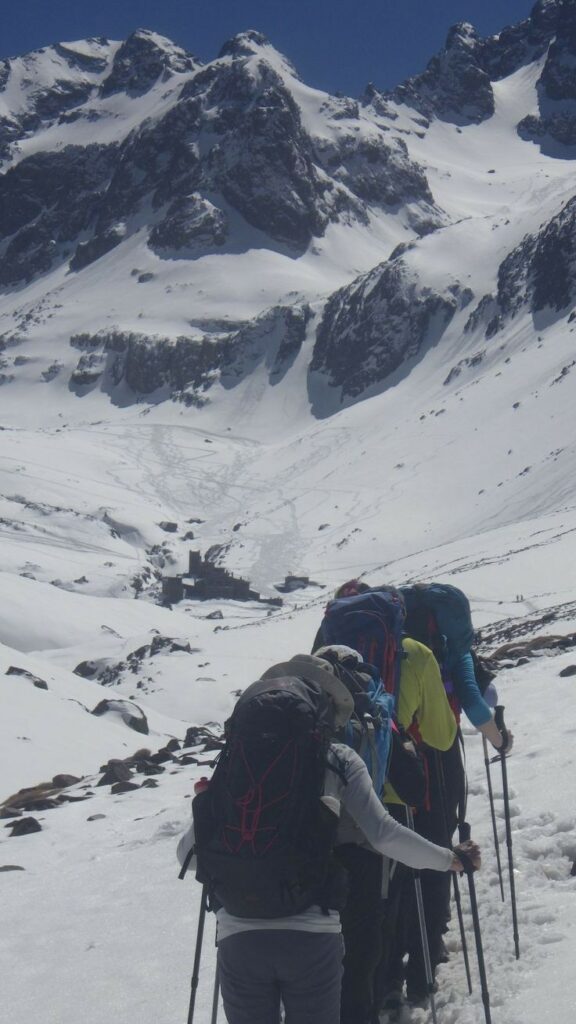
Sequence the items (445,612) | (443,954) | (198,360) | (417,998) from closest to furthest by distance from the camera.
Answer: (417,998) → (443,954) → (445,612) → (198,360)

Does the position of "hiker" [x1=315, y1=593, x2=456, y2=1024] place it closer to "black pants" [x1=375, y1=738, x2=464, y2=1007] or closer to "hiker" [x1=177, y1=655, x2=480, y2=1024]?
"black pants" [x1=375, y1=738, x2=464, y2=1007]

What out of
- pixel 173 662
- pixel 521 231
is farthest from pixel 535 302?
pixel 173 662

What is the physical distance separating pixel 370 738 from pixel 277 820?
0.88 m

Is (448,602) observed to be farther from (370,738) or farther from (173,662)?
(173,662)

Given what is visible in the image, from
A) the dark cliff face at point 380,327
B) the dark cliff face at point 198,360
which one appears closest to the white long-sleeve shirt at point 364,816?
the dark cliff face at point 380,327

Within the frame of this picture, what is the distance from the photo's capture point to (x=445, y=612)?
601cm

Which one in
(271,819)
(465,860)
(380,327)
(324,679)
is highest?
(380,327)

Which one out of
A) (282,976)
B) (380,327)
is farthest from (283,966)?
(380,327)

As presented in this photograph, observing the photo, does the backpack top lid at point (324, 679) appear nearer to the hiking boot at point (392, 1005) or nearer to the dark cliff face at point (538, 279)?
the hiking boot at point (392, 1005)

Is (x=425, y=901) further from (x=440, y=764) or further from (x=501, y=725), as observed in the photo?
(x=501, y=725)

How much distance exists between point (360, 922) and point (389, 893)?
51cm

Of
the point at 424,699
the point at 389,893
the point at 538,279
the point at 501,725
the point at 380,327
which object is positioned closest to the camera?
the point at 389,893

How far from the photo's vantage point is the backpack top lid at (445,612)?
19.7ft

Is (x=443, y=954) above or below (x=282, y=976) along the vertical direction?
below
